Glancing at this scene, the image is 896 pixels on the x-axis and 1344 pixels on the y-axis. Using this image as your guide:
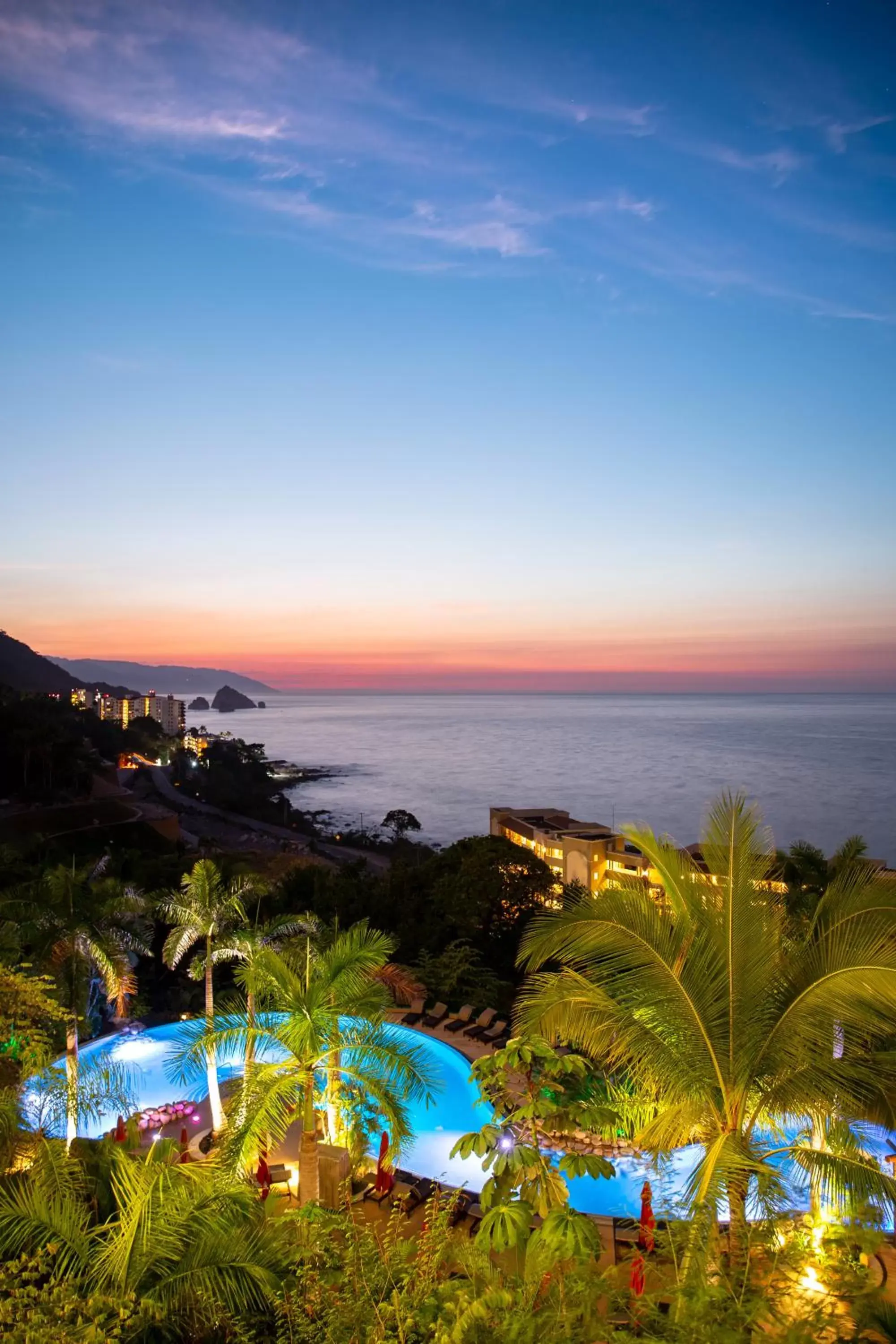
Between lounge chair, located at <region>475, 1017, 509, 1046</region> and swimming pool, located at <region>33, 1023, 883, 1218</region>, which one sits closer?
swimming pool, located at <region>33, 1023, 883, 1218</region>

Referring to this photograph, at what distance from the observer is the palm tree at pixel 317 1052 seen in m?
8.20

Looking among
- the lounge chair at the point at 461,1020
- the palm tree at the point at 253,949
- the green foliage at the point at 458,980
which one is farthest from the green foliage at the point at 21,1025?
the green foliage at the point at 458,980

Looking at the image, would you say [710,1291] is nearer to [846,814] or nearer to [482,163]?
[482,163]

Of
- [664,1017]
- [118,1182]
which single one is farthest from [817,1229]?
[118,1182]

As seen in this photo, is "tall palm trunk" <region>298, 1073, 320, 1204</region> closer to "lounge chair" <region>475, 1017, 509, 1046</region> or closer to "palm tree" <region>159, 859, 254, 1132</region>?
"palm tree" <region>159, 859, 254, 1132</region>

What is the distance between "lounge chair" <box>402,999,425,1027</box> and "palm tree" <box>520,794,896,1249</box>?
10.8m

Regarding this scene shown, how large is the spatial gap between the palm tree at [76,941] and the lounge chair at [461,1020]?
266 inches

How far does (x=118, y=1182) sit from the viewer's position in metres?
6.21

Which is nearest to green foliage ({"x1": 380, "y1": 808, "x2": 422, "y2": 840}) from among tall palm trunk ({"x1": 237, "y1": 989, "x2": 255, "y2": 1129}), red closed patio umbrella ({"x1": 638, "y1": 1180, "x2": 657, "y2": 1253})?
tall palm trunk ({"x1": 237, "y1": 989, "x2": 255, "y2": 1129})

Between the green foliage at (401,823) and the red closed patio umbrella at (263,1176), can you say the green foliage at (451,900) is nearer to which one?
the red closed patio umbrella at (263,1176)

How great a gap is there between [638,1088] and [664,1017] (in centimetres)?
142

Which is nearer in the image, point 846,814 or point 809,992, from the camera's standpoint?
point 809,992

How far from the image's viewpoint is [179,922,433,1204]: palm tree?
8.20 metres

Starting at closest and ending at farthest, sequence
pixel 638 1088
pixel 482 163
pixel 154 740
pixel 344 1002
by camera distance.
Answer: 1. pixel 638 1088
2. pixel 344 1002
3. pixel 482 163
4. pixel 154 740
